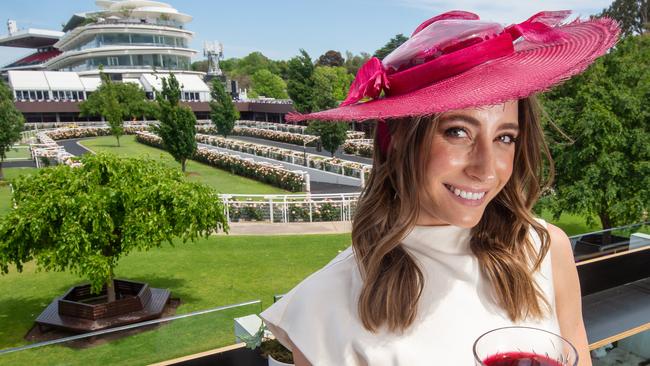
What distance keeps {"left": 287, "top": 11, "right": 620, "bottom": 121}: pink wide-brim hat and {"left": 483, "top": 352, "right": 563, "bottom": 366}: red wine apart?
583 millimetres

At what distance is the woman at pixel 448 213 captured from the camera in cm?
121

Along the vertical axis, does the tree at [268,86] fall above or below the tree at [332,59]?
below

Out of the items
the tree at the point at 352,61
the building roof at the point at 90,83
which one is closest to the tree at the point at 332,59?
the tree at the point at 352,61

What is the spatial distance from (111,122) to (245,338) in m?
31.4

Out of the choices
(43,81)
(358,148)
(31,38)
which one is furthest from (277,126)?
(31,38)

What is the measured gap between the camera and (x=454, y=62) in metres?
1.20

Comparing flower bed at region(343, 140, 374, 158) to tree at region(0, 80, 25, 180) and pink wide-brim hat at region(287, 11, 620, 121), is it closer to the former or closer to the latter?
tree at region(0, 80, 25, 180)

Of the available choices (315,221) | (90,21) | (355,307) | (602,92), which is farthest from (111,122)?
(90,21)

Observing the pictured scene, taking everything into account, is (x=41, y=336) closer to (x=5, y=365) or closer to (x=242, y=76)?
(x=5, y=365)

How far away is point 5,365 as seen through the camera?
3.82m

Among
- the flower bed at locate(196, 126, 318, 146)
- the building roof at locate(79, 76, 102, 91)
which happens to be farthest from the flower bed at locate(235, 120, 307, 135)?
the building roof at locate(79, 76, 102, 91)

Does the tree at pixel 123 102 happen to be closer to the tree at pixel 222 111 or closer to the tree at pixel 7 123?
the tree at pixel 222 111

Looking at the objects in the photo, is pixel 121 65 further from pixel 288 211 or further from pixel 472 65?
pixel 472 65

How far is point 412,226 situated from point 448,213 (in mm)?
111
